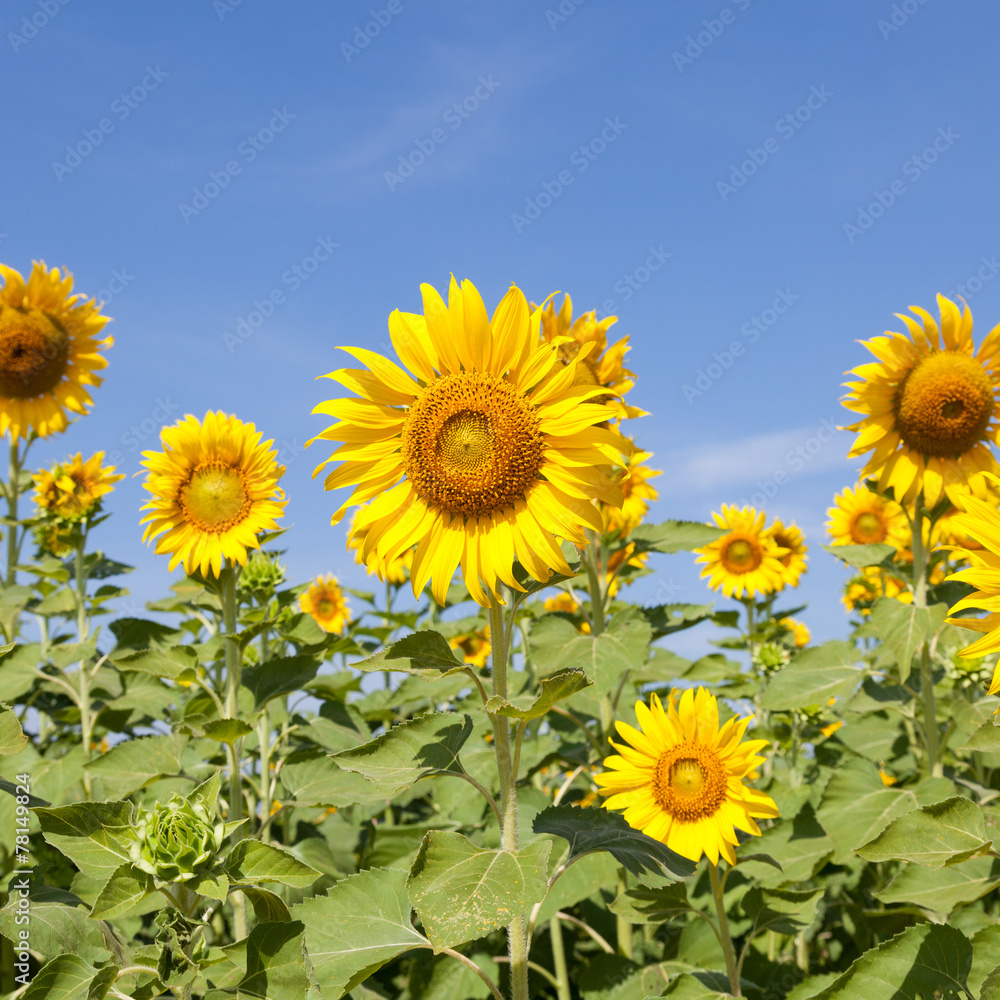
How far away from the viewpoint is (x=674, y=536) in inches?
Result: 191

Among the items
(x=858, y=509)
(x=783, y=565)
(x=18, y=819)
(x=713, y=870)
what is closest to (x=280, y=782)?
(x=18, y=819)

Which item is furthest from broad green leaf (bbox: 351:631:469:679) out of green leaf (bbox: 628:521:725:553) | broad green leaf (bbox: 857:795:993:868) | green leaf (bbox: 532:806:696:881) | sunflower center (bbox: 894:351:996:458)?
sunflower center (bbox: 894:351:996:458)

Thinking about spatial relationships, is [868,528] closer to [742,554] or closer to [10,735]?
[742,554]

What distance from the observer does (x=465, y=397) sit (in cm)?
274

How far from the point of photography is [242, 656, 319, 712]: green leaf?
157 inches

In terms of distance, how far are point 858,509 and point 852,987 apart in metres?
5.60

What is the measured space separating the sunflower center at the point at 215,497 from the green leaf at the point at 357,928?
6.32 feet

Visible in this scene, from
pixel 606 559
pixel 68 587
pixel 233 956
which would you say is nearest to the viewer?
pixel 233 956

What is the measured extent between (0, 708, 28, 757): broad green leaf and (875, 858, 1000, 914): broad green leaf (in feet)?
9.19

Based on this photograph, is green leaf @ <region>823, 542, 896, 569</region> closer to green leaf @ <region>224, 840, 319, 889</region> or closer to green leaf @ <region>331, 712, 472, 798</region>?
green leaf @ <region>331, 712, 472, 798</region>

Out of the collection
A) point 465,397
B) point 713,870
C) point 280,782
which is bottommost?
point 713,870

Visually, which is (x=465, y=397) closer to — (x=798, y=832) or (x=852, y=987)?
(x=852, y=987)

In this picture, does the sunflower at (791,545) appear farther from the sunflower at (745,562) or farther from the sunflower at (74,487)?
the sunflower at (74,487)

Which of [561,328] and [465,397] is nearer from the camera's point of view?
[465,397]
